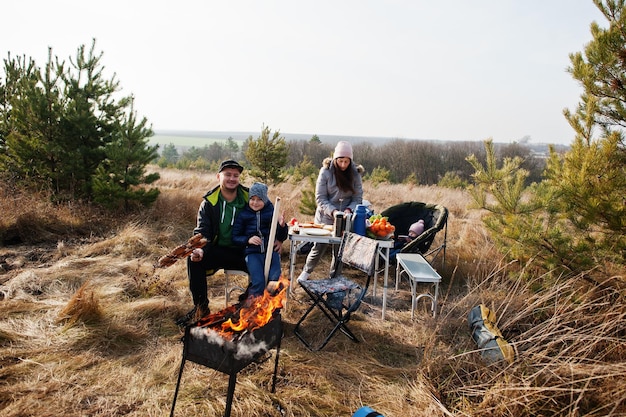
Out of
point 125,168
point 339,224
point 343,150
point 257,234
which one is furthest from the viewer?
point 125,168

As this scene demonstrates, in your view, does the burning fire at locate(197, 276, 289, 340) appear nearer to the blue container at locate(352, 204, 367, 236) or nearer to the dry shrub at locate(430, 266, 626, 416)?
the dry shrub at locate(430, 266, 626, 416)

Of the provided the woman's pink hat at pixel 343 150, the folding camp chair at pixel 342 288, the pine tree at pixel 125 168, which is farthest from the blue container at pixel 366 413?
the pine tree at pixel 125 168

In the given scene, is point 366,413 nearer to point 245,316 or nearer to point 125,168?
point 245,316

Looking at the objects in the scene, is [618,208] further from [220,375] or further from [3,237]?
[3,237]

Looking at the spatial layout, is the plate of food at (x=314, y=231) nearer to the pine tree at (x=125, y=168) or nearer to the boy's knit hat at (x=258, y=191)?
the boy's knit hat at (x=258, y=191)

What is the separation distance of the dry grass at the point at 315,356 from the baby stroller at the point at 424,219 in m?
0.53

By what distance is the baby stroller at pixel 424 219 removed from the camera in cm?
439

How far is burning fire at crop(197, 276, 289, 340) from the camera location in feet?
6.65

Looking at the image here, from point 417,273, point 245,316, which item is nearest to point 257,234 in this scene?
point 245,316

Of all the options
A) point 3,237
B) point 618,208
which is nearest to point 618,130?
point 618,208

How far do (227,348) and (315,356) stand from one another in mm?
1258

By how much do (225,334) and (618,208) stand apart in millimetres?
2817

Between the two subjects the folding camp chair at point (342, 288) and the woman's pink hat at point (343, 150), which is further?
the woman's pink hat at point (343, 150)

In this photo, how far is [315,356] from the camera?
3.01 metres
